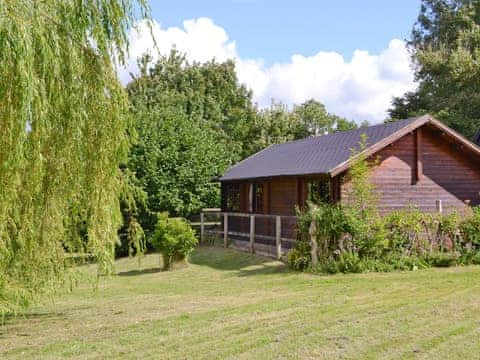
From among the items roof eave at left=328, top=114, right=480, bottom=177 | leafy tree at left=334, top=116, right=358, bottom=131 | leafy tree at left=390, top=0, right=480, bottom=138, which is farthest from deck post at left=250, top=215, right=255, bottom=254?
leafy tree at left=334, top=116, right=358, bottom=131

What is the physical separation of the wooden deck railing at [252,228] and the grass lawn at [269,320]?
285 cm

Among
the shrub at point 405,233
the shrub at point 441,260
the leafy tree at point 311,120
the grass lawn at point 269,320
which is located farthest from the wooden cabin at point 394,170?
the leafy tree at point 311,120

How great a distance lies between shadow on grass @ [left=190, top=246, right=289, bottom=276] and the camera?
50.8 ft

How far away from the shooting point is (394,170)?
17.1 meters

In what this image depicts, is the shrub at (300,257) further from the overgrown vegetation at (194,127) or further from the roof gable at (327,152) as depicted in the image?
the overgrown vegetation at (194,127)

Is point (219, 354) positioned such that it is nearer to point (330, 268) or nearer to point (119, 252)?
point (330, 268)

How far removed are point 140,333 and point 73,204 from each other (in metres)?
2.14

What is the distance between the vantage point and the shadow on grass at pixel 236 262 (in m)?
15.5

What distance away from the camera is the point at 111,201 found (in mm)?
8484

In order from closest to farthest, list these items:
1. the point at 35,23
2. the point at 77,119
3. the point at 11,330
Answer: the point at 35,23
the point at 77,119
the point at 11,330

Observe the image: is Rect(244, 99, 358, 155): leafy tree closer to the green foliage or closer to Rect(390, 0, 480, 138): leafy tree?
Rect(390, 0, 480, 138): leafy tree

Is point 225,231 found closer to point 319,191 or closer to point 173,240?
point 173,240

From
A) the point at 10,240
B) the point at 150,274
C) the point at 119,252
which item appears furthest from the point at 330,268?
the point at 119,252

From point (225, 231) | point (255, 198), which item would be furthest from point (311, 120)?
point (225, 231)
